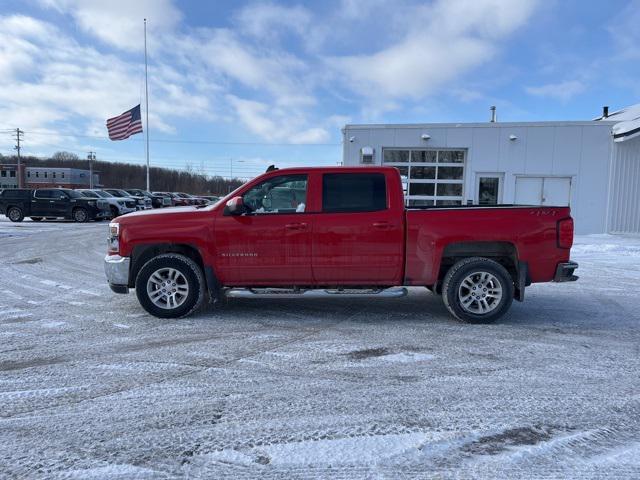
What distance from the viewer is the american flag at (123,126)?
28406 millimetres

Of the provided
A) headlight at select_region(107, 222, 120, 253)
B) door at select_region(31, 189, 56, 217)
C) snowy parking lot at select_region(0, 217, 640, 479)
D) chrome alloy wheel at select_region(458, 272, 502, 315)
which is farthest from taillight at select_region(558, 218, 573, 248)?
door at select_region(31, 189, 56, 217)

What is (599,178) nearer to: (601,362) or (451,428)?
(601,362)

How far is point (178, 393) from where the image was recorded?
11.1 feet

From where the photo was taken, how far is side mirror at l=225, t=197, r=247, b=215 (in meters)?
5.17

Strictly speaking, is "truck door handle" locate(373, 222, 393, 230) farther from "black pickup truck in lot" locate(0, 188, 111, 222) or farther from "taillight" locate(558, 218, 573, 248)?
"black pickup truck in lot" locate(0, 188, 111, 222)

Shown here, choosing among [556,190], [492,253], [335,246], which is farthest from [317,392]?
[556,190]

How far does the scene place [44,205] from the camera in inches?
886

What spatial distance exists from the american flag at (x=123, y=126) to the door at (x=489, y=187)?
2255 cm

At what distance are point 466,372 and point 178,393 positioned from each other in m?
2.42

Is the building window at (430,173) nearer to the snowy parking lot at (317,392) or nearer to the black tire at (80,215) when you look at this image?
the snowy parking lot at (317,392)

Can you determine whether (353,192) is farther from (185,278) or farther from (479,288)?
(185,278)

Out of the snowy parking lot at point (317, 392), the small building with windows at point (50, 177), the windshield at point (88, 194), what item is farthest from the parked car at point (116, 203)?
the small building with windows at point (50, 177)

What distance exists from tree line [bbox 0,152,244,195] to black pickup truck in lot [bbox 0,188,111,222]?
306 ft

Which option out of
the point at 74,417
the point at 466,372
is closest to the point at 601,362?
the point at 466,372
